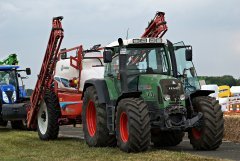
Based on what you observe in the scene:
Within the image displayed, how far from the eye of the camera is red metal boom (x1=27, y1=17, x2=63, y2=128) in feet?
54.6

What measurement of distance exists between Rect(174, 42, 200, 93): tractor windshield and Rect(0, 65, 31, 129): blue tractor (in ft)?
29.6


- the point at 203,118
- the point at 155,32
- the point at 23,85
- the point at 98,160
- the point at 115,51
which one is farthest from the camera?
the point at 23,85

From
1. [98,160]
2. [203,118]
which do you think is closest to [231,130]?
[203,118]

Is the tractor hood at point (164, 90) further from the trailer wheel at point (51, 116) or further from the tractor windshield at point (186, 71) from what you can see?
the trailer wheel at point (51, 116)

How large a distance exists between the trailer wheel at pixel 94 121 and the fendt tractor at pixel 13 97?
700 centimetres

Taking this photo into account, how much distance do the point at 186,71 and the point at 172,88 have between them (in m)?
1.21

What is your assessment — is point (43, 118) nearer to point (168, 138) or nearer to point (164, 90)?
point (168, 138)

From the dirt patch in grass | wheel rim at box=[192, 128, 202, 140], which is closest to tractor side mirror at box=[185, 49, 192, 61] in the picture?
wheel rim at box=[192, 128, 202, 140]

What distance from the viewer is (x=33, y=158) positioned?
1152 cm

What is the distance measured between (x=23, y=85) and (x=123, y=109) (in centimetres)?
1176

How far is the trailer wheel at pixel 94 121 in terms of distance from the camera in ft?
44.0

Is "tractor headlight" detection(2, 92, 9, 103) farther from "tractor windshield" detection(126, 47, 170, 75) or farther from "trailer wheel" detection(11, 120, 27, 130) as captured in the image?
"tractor windshield" detection(126, 47, 170, 75)

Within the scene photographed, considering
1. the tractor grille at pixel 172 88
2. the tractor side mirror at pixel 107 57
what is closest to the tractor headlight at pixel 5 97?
the tractor side mirror at pixel 107 57

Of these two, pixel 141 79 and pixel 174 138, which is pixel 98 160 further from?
pixel 174 138
